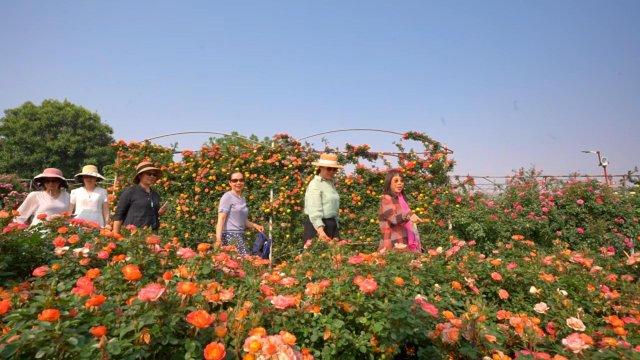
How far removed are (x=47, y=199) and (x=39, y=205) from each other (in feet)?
0.28

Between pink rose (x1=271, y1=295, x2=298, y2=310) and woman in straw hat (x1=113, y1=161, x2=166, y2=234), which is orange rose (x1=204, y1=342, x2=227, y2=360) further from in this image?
woman in straw hat (x1=113, y1=161, x2=166, y2=234)

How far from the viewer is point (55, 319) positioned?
3.59ft

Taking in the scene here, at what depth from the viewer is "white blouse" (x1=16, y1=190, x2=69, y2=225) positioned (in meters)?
3.62

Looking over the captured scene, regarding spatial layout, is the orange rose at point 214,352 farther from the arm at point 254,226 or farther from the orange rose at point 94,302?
the arm at point 254,226

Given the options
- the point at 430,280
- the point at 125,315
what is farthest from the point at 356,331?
the point at 125,315

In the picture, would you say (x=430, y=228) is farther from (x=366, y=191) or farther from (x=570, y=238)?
(x=570, y=238)

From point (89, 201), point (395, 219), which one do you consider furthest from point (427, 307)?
point (89, 201)

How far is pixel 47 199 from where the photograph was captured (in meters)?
3.77

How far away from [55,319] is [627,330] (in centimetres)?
241

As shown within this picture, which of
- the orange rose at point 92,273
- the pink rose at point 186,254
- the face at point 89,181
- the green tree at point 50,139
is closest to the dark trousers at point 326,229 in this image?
the pink rose at point 186,254

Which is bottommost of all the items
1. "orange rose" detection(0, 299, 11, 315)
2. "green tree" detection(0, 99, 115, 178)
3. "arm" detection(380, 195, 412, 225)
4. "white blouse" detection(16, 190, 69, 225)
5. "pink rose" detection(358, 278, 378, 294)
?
"pink rose" detection(358, 278, 378, 294)

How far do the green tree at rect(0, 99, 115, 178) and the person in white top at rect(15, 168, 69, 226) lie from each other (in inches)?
929

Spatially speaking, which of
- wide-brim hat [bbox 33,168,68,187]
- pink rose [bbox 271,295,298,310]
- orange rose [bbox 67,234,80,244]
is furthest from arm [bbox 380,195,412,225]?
wide-brim hat [bbox 33,168,68,187]

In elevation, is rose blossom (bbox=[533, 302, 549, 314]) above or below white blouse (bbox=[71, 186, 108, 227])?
below
